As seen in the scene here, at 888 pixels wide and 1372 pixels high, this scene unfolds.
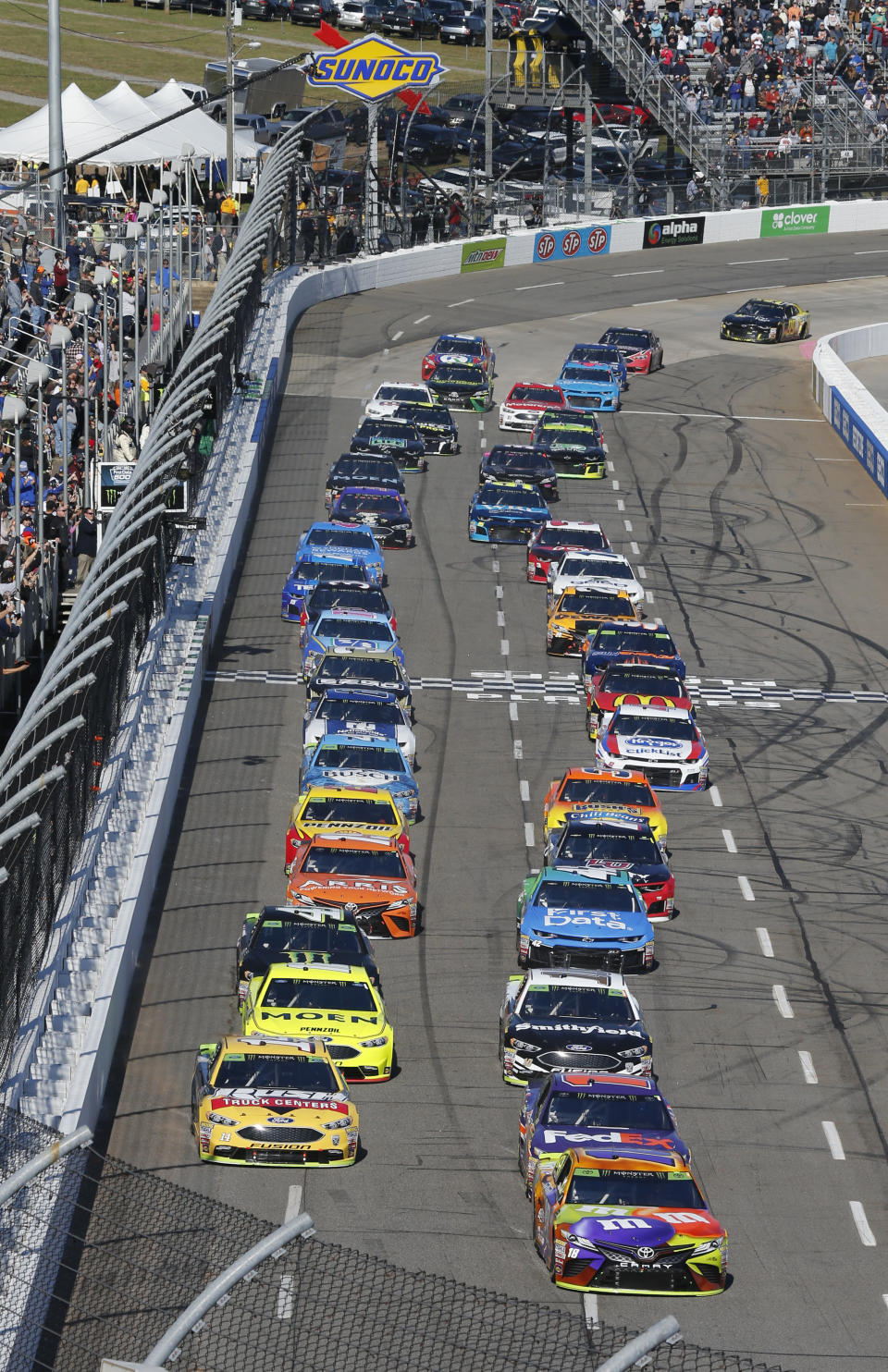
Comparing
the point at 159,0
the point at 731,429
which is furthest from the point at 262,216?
the point at 159,0

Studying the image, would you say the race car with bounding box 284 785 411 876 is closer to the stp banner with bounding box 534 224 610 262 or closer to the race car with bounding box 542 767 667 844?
the race car with bounding box 542 767 667 844

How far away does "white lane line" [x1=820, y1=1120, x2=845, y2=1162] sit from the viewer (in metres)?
19.5

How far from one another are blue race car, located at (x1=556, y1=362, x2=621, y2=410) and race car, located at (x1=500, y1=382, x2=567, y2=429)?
1.66 meters

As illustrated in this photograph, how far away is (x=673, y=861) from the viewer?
87.4 ft

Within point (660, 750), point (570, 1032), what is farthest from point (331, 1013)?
point (660, 750)

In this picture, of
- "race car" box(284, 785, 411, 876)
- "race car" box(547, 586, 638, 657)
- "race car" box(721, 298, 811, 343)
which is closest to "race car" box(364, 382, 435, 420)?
"race car" box(547, 586, 638, 657)

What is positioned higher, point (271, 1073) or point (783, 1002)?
point (271, 1073)

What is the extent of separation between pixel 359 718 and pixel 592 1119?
11.2 metres

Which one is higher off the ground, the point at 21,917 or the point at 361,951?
the point at 21,917

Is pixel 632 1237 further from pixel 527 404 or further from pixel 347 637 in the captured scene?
pixel 527 404

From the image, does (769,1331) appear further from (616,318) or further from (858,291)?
(858,291)

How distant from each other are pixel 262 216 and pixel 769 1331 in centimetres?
3282

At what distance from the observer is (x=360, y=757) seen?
27.3m

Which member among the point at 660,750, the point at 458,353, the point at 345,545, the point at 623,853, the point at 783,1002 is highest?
the point at 458,353
